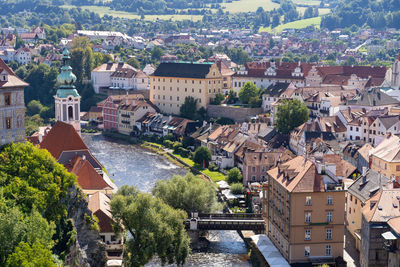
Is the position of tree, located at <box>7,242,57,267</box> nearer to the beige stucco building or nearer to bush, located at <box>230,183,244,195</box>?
the beige stucco building

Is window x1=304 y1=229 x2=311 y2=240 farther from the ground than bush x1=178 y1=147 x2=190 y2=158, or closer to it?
farther from the ground

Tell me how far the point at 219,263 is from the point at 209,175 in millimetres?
22663

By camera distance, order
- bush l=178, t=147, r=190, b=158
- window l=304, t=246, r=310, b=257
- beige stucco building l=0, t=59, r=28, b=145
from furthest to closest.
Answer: bush l=178, t=147, r=190, b=158, window l=304, t=246, r=310, b=257, beige stucco building l=0, t=59, r=28, b=145

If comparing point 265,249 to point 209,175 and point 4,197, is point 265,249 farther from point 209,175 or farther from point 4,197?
point 209,175

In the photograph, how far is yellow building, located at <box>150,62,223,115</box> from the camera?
308 feet

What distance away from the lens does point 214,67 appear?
95375 millimetres

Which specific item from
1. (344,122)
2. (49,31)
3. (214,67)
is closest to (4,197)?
(344,122)

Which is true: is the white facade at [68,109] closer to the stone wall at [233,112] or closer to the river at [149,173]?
the river at [149,173]

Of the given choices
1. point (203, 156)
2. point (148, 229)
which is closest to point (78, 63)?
point (203, 156)

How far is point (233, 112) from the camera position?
8838 cm

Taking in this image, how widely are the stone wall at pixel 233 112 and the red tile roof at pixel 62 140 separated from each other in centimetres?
3905

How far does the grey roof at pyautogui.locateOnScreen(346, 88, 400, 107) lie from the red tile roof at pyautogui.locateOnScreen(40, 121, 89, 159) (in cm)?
3592

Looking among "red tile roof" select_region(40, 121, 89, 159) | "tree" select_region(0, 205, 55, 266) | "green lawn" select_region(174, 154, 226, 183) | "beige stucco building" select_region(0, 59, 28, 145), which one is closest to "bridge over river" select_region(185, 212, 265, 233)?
"red tile roof" select_region(40, 121, 89, 159)

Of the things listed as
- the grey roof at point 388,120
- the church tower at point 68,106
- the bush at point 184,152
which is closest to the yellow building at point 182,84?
the bush at point 184,152
